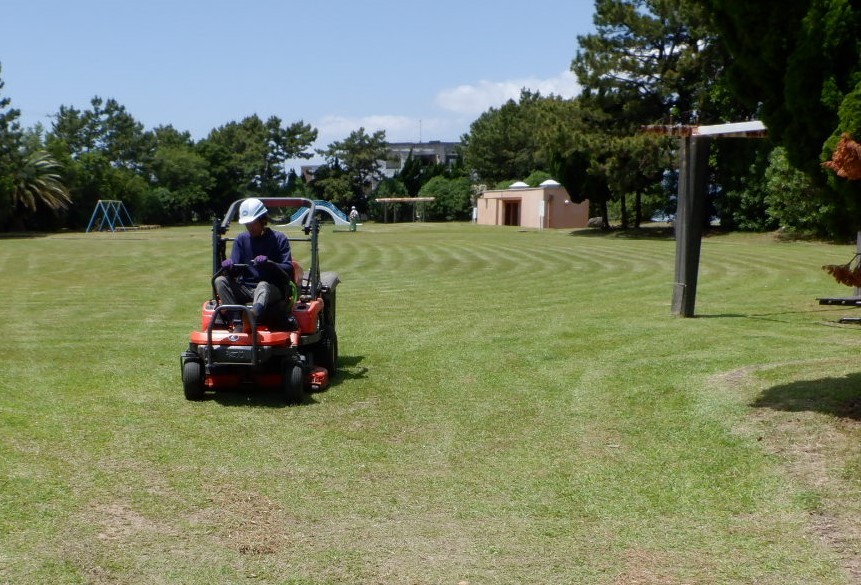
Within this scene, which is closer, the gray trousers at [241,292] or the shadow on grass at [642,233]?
the gray trousers at [241,292]

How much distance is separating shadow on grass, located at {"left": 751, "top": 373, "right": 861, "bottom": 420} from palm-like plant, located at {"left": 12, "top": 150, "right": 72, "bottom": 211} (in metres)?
57.5

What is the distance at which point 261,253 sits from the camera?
32.4 ft

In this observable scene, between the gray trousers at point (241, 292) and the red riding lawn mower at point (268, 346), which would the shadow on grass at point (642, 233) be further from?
the gray trousers at point (241, 292)

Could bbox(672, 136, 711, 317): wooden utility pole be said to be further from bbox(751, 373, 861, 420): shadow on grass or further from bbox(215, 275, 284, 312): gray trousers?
bbox(215, 275, 284, 312): gray trousers

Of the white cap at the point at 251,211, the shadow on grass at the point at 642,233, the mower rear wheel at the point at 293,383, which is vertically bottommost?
the shadow on grass at the point at 642,233

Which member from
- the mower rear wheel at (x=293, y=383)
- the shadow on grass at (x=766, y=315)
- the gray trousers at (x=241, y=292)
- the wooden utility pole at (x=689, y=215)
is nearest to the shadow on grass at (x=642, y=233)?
the shadow on grass at (x=766, y=315)

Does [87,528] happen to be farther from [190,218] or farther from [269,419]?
[190,218]

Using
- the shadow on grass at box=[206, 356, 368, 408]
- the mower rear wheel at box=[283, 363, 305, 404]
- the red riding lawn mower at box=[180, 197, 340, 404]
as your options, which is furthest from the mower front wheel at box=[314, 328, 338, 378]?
the mower rear wheel at box=[283, 363, 305, 404]

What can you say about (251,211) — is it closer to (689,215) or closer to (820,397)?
(820,397)

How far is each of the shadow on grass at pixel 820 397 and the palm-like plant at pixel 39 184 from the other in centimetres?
5751

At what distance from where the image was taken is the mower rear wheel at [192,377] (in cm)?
930

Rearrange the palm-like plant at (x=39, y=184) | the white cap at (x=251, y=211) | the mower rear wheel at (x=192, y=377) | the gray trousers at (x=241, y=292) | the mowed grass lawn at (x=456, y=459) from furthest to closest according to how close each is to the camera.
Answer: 1. the palm-like plant at (x=39, y=184)
2. the white cap at (x=251, y=211)
3. the gray trousers at (x=241, y=292)
4. the mower rear wheel at (x=192, y=377)
5. the mowed grass lawn at (x=456, y=459)

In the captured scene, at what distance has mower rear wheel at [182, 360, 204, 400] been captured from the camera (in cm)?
930

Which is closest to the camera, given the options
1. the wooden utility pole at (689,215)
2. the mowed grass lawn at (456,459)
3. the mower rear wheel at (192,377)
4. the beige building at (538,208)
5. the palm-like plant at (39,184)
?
the mowed grass lawn at (456,459)
